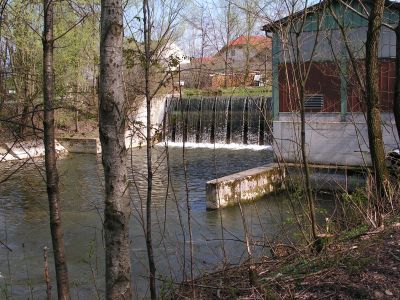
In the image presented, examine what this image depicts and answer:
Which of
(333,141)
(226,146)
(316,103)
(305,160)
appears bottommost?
(226,146)

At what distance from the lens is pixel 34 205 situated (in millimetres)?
14219

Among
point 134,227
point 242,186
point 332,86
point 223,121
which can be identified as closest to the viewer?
point 134,227

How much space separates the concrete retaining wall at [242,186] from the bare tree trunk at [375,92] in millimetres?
5581

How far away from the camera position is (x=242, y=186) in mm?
14156

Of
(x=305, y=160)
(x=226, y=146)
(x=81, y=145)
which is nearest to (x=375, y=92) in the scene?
(x=305, y=160)

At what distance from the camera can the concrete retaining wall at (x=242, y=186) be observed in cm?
1333

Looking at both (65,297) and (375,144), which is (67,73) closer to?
(375,144)

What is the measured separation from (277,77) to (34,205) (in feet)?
29.1

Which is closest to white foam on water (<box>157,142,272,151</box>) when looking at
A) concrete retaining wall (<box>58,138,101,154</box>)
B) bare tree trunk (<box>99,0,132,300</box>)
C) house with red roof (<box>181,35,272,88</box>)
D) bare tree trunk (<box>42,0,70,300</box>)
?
concrete retaining wall (<box>58,138,101,154</box>)

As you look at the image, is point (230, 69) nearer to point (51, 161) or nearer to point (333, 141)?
point (51, 161)

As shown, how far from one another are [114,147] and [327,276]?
6.26ft

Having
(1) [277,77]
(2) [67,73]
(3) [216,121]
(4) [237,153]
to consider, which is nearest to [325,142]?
(1) [277,77]

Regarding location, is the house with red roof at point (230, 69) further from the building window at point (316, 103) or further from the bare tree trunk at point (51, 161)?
the building window at point (316, 103)

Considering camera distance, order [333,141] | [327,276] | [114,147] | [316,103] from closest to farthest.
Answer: [114,147] → [327,276] → [333,141] → [316,103]
